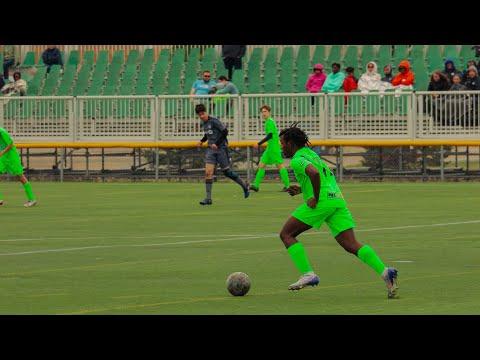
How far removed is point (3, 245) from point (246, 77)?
23.2 meters

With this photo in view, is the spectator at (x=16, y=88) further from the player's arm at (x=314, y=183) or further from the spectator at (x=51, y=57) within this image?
the player's arm at (x=314, y=183)

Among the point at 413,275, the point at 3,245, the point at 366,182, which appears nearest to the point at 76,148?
the point at 366,182

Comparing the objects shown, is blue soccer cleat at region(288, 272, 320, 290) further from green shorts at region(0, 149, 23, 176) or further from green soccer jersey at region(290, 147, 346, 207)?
green shorts at region(0, 149, 23, 176)

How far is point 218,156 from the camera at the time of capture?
30.3m

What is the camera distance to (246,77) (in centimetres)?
4253

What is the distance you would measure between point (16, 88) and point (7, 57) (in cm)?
542

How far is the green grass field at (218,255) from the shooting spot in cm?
1310

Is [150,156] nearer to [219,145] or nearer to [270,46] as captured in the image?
[270,46]

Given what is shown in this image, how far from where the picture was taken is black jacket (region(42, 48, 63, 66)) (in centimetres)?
4659

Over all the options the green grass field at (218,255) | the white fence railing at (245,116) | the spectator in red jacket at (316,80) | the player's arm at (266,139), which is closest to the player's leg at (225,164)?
the green grass field at (218,255)

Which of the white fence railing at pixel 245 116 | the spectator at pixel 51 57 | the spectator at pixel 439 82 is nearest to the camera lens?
the white fence railing at pixel 245 116

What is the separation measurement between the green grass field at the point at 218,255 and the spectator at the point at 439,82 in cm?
545

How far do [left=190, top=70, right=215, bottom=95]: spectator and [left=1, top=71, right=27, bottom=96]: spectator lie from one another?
627 centimetres

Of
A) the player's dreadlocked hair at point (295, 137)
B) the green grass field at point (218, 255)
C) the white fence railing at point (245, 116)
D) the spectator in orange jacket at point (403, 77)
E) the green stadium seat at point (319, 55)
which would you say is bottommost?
the green grass field at point (218, 255)
